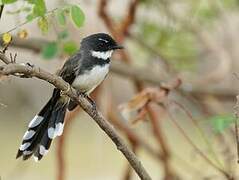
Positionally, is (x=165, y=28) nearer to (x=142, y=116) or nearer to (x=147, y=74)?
(x=147, y=74)

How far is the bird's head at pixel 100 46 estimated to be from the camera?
126 inches

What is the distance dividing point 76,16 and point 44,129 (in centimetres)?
54

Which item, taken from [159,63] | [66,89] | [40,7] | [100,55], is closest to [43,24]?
[40,7]

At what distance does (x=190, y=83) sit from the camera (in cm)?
480

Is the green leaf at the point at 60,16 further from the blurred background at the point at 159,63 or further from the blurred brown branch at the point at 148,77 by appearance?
the blurred brown branch at the point at 148,77

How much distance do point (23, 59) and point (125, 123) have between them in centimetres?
227

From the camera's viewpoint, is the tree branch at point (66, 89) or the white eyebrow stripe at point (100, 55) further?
the white eyebrow stripe at point (100, 55)

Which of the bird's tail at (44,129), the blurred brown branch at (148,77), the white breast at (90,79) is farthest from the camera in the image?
the blurred brown branch at (148,77)

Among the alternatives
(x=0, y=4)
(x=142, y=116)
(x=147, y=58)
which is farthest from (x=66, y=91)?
(x=147, y=58)

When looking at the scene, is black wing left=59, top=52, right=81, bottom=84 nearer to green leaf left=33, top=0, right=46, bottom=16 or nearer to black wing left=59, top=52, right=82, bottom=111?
black wing left=59, top=52, right=82, bottom=111

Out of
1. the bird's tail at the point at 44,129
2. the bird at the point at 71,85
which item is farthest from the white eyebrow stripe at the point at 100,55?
the bird's tail at the point at 44,129

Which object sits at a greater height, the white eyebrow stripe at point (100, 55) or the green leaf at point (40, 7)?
the green leaf at point (40, 7)

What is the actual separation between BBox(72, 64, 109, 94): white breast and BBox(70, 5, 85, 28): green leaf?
53 centimetres

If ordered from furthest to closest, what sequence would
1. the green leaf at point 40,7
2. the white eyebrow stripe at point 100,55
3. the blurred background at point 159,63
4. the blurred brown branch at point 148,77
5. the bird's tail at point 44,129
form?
the blurred brown branch at point 148,77 → the blurred background at point 159,63 → the white eyebrow stripe at point 100,55 → the bird's tail at point 44,129 → the green leaf at point 40,7
